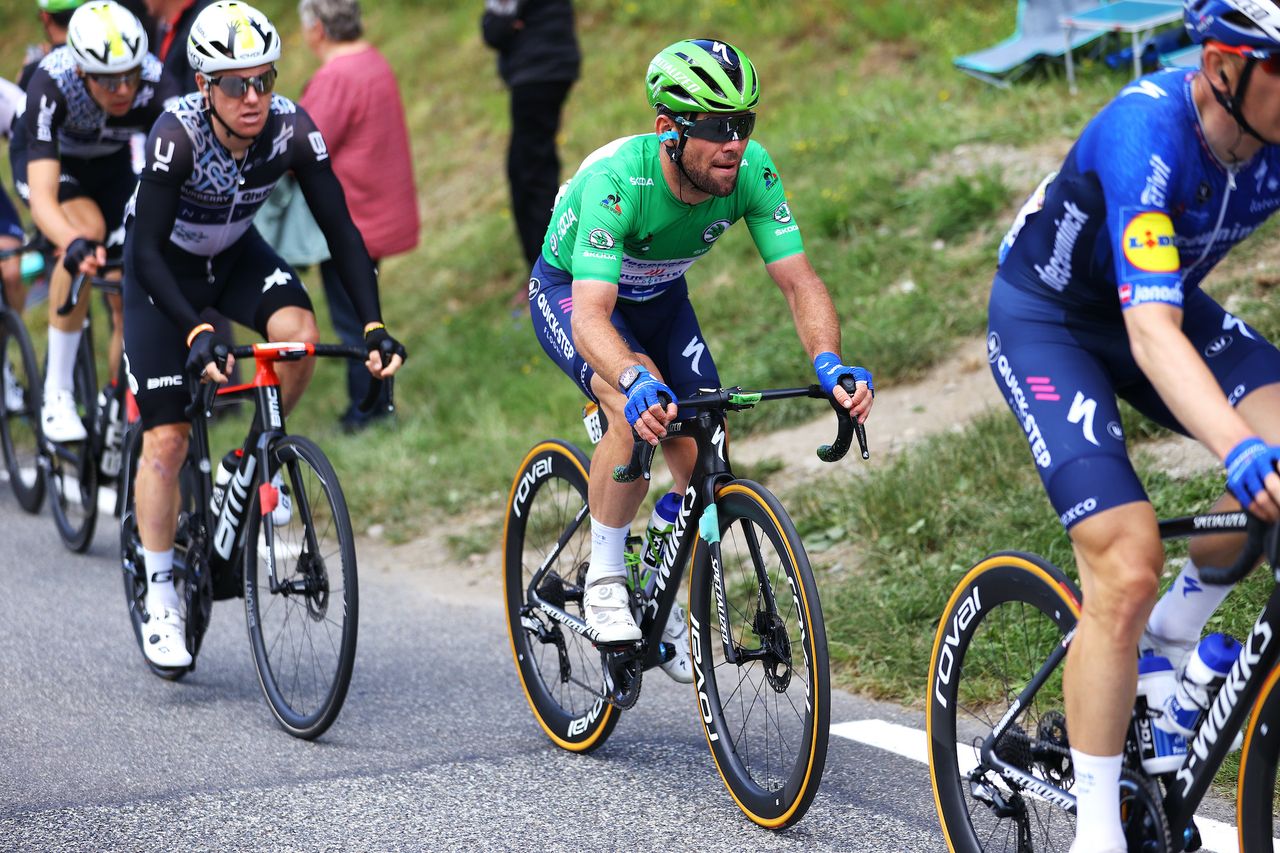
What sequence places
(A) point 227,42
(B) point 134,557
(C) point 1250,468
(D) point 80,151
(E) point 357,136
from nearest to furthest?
1. (C) point 1250,468
2. (A) point 227,42
3. (B) point 134,557
4. (D) point 80,151
5. (E) point 357,136

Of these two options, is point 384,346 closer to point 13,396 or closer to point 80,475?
point 80,475

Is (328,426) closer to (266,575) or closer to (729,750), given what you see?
(266,575)

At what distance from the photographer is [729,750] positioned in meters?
4.49

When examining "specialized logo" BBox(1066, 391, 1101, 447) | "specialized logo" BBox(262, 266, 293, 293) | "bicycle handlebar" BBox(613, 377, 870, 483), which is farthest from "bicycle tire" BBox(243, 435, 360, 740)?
"specialized logo" BBox(1066, 391, 1101, 447)

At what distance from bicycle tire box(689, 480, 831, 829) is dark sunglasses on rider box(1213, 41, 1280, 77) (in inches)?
63.0

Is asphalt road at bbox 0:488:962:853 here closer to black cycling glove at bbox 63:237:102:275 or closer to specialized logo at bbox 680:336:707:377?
specialized logo at bbox 680:336:707:377

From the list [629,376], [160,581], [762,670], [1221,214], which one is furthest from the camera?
[160,581]

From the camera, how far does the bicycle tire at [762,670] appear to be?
4.04 m

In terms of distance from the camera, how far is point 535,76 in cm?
1043

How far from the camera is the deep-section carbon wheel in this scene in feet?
11.8

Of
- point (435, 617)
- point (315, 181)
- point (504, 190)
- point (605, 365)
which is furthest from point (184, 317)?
point (504, 190)

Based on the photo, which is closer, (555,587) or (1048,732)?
(1048,732)

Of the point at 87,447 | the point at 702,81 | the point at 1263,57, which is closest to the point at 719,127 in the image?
the point at 702,81

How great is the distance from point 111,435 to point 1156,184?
5967mm
